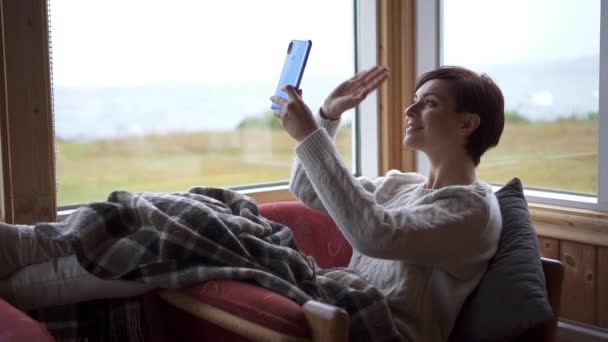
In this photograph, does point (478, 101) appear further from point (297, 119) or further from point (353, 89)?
point (297, 119)

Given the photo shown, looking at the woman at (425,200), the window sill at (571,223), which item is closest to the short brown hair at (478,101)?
the woman at (425,200)

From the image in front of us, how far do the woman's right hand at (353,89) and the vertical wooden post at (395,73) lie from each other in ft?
2.95

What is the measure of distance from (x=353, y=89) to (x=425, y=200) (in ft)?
1.29

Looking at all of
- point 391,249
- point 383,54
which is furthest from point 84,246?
point 383,54

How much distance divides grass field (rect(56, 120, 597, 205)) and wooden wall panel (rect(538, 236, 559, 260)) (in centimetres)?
19

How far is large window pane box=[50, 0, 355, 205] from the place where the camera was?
2088mm

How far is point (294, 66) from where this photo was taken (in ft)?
5.56

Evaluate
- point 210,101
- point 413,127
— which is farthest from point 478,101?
point 210,101

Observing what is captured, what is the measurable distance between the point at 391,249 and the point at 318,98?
4.40 ft

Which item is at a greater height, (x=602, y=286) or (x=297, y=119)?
(x=297, y=119)

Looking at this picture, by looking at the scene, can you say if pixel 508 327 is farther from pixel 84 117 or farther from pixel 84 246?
pixel 84 117

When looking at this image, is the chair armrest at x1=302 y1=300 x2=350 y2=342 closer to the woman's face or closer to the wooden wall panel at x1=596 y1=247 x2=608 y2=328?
the woman's face

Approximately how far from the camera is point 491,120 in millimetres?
1688

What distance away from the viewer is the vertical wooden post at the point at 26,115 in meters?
1.83
